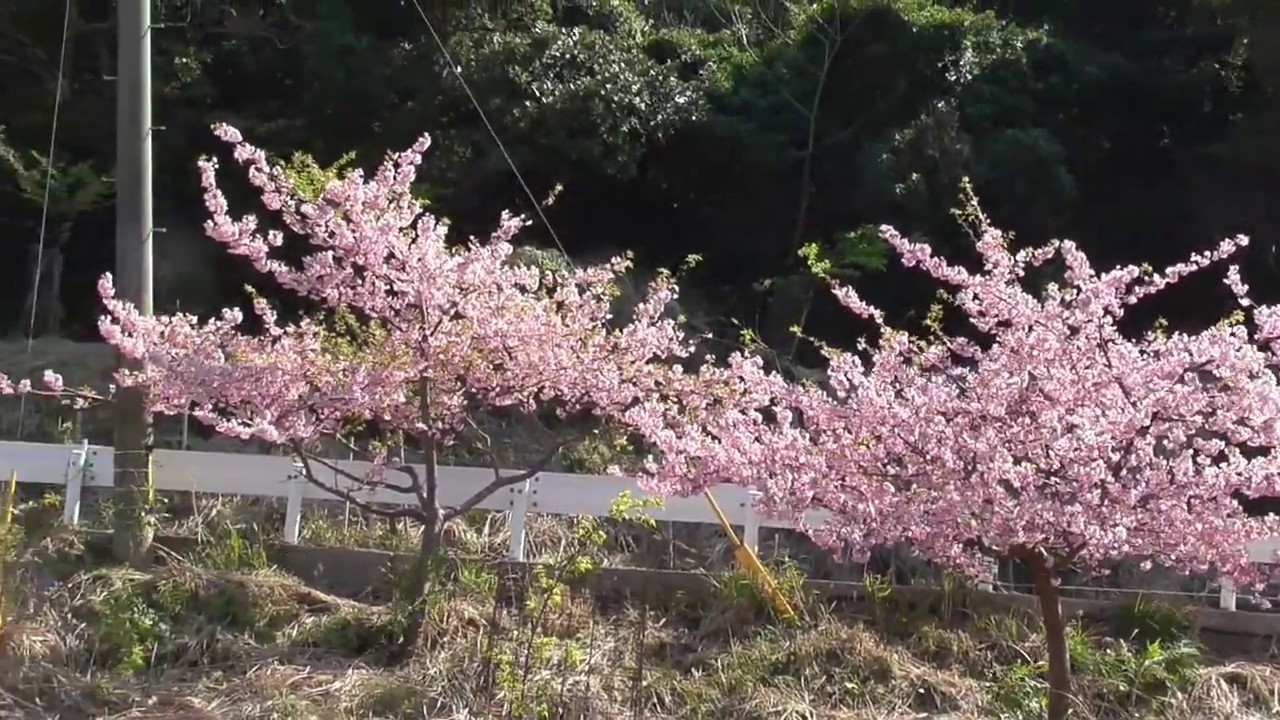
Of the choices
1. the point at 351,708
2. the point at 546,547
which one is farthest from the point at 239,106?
the point at 351,708

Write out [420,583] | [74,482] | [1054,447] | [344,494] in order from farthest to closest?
1. [74,482]
2. [344,494]
3. [420,583]
4. [1054,447]

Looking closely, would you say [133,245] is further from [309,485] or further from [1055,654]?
[1055,654]

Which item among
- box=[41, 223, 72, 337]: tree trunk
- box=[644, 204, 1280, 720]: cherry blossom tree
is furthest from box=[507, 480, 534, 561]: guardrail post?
box=[41, 223, 72, 337]: tree trunk

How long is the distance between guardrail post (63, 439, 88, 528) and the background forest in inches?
177

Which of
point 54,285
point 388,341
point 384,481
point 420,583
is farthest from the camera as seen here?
point 54,285

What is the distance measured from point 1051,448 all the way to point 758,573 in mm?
2234

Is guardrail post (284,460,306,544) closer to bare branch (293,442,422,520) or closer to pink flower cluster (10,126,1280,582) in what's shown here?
bare branch (293,442,422,520)

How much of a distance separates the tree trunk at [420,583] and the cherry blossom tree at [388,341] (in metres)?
0.01

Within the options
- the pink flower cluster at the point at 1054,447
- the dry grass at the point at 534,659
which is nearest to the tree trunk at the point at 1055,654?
the pink flower cluster at the point at 1054,447

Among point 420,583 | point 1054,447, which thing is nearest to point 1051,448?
point 1054,447

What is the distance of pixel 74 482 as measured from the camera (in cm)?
757

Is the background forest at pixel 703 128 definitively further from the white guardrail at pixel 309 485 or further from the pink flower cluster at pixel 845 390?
the pink flower cluster at pixel 845 390

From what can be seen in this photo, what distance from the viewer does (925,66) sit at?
12.8 m

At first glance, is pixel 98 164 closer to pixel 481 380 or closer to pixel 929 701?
pixel 481 380
